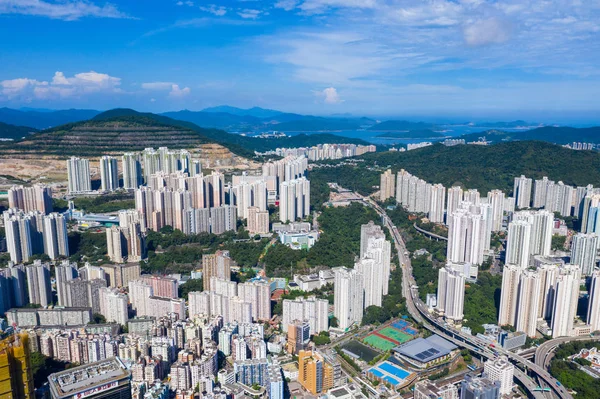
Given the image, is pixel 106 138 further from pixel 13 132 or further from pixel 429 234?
pixel 429 234

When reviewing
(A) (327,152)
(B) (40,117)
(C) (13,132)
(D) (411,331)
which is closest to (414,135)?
(A) (327,152)

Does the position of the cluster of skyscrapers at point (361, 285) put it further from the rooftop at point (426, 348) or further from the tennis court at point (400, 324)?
the rooftop at point (426, 348)

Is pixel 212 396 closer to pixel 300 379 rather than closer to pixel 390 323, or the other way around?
pixel 300 379

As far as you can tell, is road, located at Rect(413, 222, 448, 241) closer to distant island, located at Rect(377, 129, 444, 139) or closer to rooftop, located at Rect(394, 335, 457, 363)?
rooftop, located at Rect(394, 335, 457, 363)

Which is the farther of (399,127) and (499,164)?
(399,127)

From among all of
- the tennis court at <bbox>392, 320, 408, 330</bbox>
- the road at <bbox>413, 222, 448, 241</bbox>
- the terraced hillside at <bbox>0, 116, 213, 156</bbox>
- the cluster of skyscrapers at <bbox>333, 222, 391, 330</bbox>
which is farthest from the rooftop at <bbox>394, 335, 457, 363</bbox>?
the terraced hillside at <bbox>0, 116, 213, 156</bbox>

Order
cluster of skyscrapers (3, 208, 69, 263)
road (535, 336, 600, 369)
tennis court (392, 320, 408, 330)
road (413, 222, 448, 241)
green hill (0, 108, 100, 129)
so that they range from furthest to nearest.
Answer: green hill (0, 108, 100, 129)
road (413, 222, 448, 241)
cluster of skyscrapers (3, 208, 69, 263)
tennis court (392, 320, 408, 330)
road (535, 336, 600, 369)
